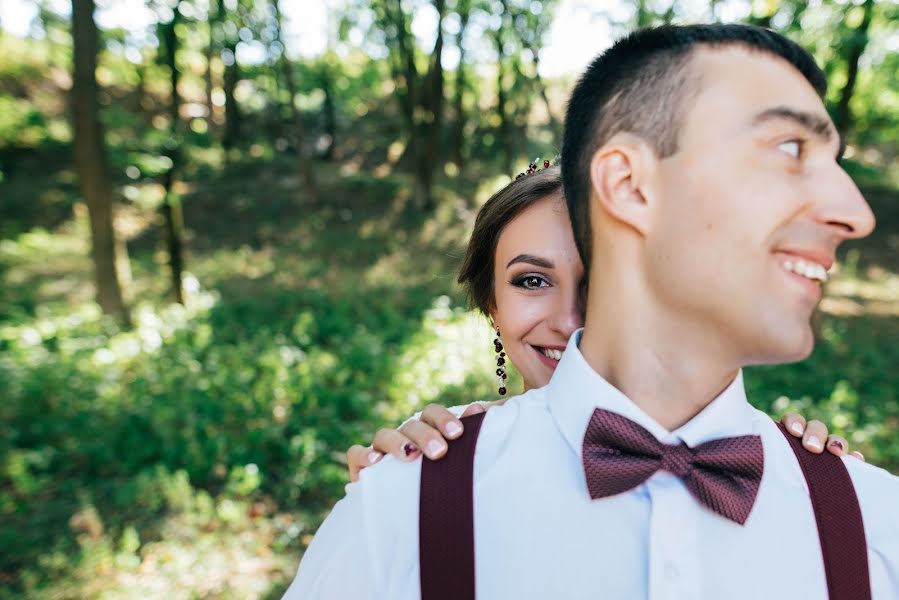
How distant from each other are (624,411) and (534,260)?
73 centimetres

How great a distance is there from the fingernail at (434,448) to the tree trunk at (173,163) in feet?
31.6

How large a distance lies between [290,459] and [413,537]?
461cm

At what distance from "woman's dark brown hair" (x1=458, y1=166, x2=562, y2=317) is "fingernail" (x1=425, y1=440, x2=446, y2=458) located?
936 mm

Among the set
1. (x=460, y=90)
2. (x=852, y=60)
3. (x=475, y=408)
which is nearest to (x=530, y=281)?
(x=475, y=408)

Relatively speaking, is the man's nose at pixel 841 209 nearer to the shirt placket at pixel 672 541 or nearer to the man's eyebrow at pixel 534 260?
the shirt placket at pixel 672 541

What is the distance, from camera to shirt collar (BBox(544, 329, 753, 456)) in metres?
1.30

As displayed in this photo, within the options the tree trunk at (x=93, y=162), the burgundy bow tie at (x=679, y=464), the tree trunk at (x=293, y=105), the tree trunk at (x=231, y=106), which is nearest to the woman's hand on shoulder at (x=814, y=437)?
the burgundy bow tie at (x=679, y=464)

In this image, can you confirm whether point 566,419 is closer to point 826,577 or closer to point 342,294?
point 826,577

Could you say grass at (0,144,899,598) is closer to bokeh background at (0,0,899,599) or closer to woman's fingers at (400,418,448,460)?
bokeh background at (0,0,899,599)

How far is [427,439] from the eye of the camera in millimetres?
1358

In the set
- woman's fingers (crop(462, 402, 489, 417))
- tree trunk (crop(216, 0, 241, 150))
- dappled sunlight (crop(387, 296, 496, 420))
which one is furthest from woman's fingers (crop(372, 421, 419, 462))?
tree trunk (crop(216, 0, 241, 150))

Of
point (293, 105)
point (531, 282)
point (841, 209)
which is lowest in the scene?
point (531, 282)

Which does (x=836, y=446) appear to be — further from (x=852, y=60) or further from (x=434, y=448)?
(x=852, y=60)

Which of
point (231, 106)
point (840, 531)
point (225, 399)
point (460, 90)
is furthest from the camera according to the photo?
point (231, 106)
